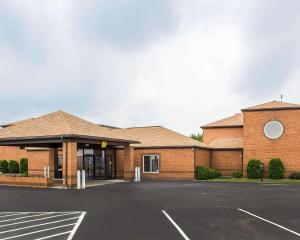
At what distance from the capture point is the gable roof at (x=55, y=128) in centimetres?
2783

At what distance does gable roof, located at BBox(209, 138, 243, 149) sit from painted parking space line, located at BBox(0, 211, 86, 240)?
92.8 ft

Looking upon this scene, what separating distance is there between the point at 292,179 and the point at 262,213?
72.8 feet

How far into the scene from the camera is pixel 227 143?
42.4 metres

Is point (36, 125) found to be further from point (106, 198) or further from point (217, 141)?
point (217, 141)

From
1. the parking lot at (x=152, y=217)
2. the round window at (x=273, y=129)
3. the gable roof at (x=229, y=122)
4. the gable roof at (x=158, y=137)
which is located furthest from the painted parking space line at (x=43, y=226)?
the gable roof at (x=229, y=122)

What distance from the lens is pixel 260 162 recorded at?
119 feet

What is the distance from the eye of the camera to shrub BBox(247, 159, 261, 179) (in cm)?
3597

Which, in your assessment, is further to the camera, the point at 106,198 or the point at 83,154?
the point at 83,154

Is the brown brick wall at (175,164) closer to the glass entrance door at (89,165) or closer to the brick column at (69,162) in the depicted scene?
the glass entrance door at (89,165)

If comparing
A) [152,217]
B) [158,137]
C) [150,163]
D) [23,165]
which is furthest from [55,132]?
[23,165]

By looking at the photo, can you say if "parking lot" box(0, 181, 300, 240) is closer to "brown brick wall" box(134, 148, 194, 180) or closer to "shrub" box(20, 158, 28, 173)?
"brown brick wall" box(134, 148, 194, 180)

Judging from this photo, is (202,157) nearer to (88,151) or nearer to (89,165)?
(89,165)

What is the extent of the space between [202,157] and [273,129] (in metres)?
7.24

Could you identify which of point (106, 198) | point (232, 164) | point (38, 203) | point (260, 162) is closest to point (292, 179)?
point (260, 162)
